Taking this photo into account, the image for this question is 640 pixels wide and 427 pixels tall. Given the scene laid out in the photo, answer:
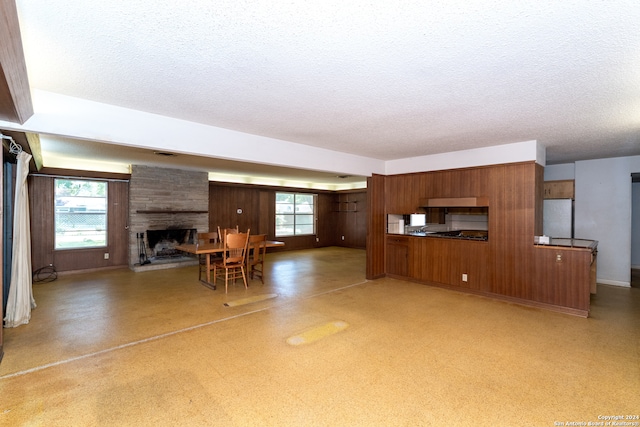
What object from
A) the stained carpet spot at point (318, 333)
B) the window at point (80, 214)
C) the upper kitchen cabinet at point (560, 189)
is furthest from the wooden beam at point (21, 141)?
the upper kitchen cabinet at point (560, 189)

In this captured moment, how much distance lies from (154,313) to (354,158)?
3912mm

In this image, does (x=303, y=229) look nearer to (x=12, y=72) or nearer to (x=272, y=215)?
(x=272, y=215)

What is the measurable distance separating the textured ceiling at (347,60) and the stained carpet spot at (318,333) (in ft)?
7.69

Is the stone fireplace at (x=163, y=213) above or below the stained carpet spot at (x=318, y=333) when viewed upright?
above

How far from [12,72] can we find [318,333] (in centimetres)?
317

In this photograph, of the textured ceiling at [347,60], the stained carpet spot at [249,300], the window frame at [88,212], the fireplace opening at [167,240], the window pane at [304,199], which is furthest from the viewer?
the window pane at [304,199]

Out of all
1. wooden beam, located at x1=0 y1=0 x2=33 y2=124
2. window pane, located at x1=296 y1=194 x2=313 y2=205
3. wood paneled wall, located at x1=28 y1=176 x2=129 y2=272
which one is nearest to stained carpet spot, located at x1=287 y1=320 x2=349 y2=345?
wooden beam, located at x1=0 y1=0 x2=33 y2=124

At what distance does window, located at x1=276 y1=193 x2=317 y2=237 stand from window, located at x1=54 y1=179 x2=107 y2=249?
4.82 metres

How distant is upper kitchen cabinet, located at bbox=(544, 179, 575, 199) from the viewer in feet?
19.5

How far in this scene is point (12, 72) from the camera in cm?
180

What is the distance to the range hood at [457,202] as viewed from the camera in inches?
186

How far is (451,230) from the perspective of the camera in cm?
608

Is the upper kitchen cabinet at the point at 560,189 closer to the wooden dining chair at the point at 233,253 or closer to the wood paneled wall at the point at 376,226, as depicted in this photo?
the wood paneled wall at the point at 376,226

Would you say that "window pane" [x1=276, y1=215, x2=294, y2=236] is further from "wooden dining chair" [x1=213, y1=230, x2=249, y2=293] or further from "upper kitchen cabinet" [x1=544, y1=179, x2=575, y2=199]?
"upper kitchen cabinet" [x1=544, y1=179, x2=575, y2=199]
